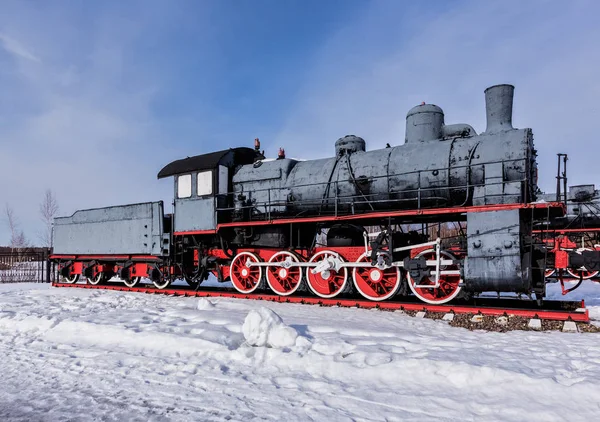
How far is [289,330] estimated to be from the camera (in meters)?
5.38

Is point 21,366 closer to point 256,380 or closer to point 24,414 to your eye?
point 24,414

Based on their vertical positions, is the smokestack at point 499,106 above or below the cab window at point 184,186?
above

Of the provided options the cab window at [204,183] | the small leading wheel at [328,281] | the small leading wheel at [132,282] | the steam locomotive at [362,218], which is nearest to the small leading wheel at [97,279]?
the steam locomotive at [362,218]

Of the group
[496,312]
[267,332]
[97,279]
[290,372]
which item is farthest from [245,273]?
[97,279]

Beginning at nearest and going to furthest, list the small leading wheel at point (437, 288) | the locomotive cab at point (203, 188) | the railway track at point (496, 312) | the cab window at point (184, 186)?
the railway track at point (496, 312)
the small leading wheel at point (437, 288)
the locomotive cab at point (203, 188)
the cab window at point (184, 186)

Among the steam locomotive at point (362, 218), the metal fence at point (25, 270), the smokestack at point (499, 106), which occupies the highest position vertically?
the smokestack at point (499, 106)

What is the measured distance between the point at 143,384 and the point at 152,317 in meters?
3.49

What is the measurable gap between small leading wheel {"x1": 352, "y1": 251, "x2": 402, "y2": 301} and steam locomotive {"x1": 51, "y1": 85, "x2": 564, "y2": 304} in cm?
2

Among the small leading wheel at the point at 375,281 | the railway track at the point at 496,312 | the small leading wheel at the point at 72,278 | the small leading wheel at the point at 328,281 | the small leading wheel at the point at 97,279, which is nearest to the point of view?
the railway track at the point at 496,312

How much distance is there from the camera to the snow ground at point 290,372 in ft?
11.3

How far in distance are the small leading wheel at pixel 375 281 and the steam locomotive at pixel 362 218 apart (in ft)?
0.08

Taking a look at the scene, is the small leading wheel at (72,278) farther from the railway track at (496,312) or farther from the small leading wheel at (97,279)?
the railway track at (496,312)

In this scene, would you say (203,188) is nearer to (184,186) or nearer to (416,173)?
(184,186)

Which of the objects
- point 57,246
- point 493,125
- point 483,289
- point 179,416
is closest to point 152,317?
point 179,416
